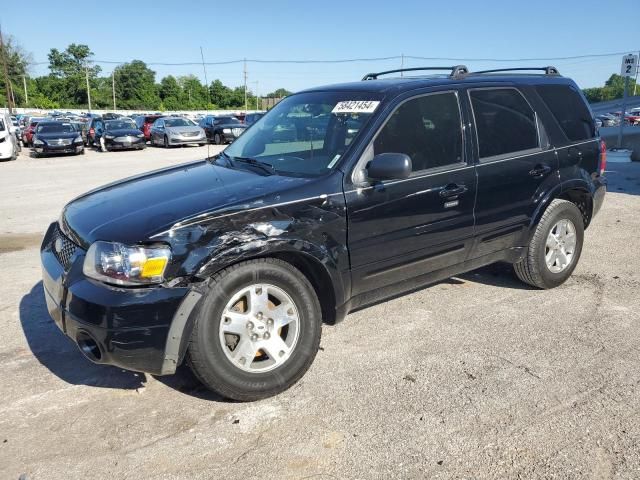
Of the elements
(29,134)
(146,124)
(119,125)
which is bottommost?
(29,134)

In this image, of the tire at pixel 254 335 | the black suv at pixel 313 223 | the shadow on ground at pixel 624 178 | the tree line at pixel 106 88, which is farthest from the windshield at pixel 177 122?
the tree line at pixel 106 88

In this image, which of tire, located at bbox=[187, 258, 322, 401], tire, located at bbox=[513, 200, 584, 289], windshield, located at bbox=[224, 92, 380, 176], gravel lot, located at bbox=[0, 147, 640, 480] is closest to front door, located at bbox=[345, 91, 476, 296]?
windshield, located at bbox=[224, 92, 380, 176]

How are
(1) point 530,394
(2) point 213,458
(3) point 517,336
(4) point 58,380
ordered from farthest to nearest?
(3) point 517,336
(4) point 58,380
(1) point 530,394
(2) point 213,458

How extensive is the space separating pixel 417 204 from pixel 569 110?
2.19m

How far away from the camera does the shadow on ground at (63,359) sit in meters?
3.57

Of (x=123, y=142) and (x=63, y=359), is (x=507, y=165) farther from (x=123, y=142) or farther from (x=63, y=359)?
(x=123, y=142)

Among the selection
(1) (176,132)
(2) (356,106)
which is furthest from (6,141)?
(2) (356,106)

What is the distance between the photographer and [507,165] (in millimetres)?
4359

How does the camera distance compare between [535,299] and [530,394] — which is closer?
[530,394]

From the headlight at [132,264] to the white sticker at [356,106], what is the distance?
173 cm

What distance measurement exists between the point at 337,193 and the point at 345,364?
45.5 inches

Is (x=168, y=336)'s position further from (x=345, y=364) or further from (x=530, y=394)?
(x=530, y=394)

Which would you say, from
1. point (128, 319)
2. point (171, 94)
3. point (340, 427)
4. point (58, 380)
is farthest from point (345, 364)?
point (171, 94)

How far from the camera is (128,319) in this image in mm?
2836
